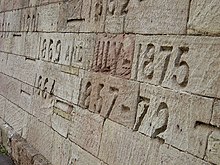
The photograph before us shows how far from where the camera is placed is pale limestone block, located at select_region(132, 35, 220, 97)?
7.33ft

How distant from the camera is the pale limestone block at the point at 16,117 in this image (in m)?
5.55

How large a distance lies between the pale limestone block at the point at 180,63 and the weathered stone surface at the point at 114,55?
0.10 meters

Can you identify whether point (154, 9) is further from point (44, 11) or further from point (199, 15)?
point (44, 11)

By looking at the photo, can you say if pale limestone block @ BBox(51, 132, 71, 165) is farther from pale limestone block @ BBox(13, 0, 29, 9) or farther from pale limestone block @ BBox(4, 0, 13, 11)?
pale limestone block @ BBox(4, 0, 13, 11)

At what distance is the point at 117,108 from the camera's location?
3148 millimetres

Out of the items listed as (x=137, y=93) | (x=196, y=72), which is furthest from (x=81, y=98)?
(x=196, y=72)

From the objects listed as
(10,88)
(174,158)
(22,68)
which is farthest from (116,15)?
(10,88)

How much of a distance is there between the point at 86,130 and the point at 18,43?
2871 millimetres

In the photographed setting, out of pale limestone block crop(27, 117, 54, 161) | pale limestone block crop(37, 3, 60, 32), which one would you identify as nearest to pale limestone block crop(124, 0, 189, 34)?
pale limestone block crop(37, 3, 60, 32)

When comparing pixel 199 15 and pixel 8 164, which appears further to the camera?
pixel 8 164

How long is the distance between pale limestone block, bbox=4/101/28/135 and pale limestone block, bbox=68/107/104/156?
68.3 inches

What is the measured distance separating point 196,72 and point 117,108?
969mm

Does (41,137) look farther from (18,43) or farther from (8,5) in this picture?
(8,5)

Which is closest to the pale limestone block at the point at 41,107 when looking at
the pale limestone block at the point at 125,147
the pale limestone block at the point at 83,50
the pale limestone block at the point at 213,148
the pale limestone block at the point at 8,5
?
the pale limestone block at the point at 83,50
